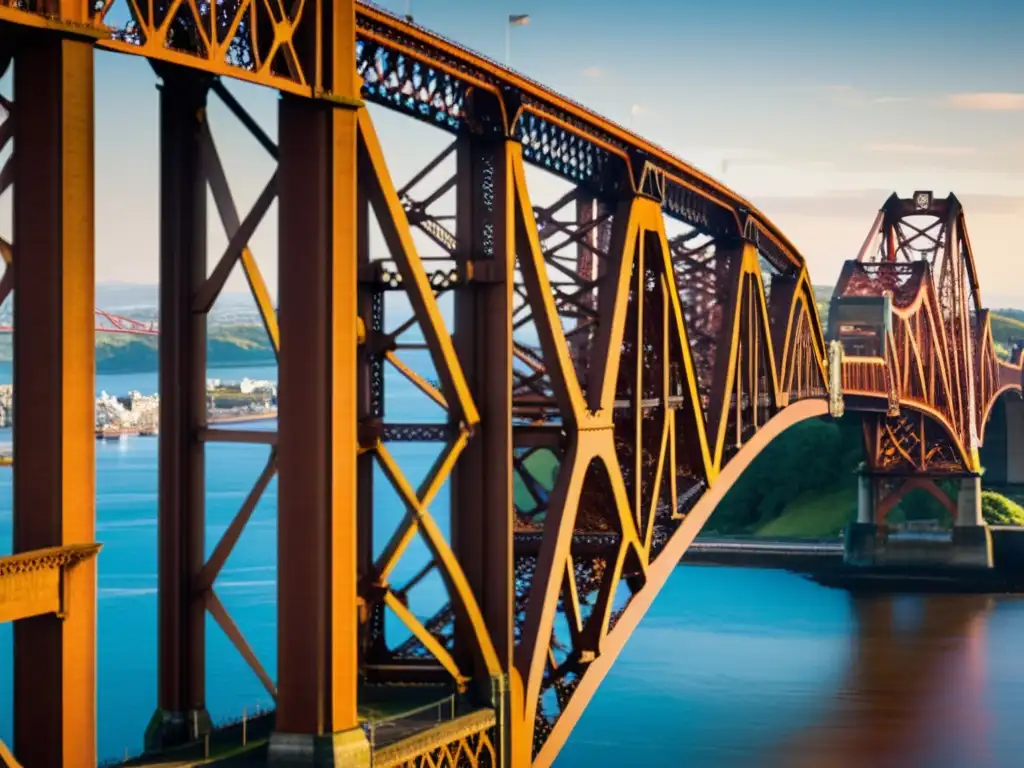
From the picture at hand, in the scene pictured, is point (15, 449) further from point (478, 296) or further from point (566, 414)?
point (566, 414)

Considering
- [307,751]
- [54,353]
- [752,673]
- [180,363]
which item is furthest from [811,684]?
[54,353]

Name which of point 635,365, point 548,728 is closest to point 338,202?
point 548,728

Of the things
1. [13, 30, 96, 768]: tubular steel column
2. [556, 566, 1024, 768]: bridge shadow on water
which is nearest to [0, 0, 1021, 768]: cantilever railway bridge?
[13, 30, 96, 768]: tubular steel column

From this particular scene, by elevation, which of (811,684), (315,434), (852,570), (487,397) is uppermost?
(487,397)

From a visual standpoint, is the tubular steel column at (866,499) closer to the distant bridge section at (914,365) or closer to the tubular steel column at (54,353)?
the distant bridge section at (914,365)

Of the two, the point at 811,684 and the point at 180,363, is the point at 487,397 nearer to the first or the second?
the point at 180,363

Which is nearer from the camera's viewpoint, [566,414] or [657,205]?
[566,414]

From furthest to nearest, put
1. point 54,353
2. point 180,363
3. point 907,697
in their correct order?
1. point 907,697
2. point 180,363
3. point 54,353
